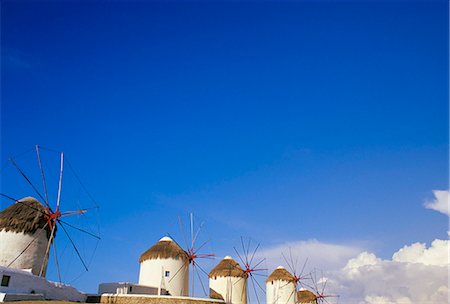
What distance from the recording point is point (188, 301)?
29.3 meters

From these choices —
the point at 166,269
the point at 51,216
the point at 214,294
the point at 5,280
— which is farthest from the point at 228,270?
the point at 5,280

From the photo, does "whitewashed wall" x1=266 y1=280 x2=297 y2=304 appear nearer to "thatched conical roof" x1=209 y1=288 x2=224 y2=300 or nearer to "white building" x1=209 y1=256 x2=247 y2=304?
"white building" x1=209 y1=256 x2=247 y2=304

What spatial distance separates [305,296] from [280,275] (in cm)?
863

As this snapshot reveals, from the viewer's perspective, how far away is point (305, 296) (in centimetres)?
5694

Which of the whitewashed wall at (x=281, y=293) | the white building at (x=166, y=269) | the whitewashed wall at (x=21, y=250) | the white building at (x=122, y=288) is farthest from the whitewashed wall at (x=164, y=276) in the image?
the whitewashed wall at (x=281, y=293)

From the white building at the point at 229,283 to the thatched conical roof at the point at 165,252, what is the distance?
350 inches

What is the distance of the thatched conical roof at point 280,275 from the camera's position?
50.7 m

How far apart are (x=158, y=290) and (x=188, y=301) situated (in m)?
6.08

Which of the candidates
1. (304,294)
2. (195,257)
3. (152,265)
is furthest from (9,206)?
(304,294)

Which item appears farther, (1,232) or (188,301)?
(188,301)

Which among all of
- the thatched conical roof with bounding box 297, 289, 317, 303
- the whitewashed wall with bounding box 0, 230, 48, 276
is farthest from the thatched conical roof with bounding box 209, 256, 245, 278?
the whitewashed wall with bounding box 0, 230, 48, 276

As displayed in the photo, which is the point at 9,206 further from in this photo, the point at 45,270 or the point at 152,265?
the point at 152,265

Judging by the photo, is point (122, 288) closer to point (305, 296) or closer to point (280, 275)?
point (280, 275)

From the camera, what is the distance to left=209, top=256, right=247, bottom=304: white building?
145 ft
